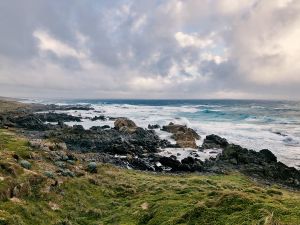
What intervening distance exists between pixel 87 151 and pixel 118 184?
68.6 feet

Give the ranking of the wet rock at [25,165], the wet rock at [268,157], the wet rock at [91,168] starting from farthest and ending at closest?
the wet rock at [268,157] < the wet rock at [91,168] < the wet rock at [25,165]

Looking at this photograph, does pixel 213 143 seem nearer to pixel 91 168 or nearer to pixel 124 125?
pixel 124 125

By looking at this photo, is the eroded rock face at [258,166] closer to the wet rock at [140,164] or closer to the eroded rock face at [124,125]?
the wet rock at [140,164]

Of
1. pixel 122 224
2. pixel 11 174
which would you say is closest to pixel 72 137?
pixel 11 174

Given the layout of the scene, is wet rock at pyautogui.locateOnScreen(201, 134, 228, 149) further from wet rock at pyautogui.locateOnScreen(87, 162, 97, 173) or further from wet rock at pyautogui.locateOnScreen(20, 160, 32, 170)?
wet rock at pyautogui.locateOnScreen(20, 160, 32, 170)

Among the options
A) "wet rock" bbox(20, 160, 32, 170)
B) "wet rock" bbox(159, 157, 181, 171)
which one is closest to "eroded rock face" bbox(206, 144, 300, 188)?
"wet rock" bbox(159, 157, 181, 171)

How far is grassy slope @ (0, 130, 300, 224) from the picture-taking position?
1335 cm

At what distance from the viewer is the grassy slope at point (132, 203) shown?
13352mm

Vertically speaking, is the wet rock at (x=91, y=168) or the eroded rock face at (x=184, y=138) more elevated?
the wet rock at (x=91, y=168)

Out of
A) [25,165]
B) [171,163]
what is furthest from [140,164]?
[25,165]

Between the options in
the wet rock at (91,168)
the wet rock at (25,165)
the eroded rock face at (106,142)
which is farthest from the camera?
the eroded rock face at (106,142)

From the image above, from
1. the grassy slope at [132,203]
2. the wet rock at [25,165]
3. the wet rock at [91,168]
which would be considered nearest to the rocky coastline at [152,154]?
the wet rock at [91,168]

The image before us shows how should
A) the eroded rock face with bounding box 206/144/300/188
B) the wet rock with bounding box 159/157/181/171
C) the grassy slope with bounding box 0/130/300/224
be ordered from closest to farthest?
the grassy slope with bounding box 0/130/300/224 < the eroded rock face with bounding box 206/144/300/188 < the wet rock with bounding box 159/157/181/171

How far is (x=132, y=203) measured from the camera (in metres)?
19.8
